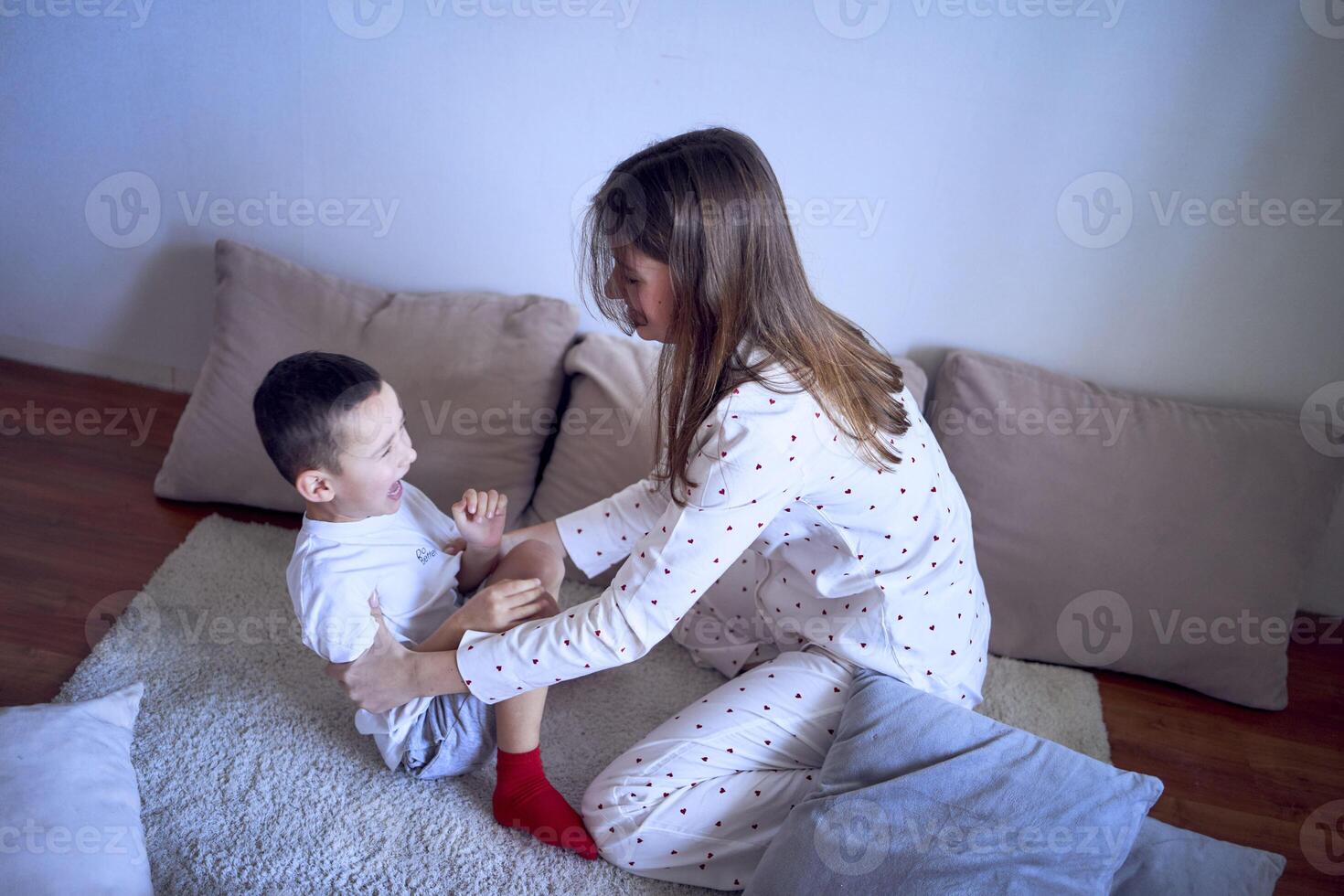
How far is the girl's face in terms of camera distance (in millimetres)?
1074

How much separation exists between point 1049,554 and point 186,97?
1.82m

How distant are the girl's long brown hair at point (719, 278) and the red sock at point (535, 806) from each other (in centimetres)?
46

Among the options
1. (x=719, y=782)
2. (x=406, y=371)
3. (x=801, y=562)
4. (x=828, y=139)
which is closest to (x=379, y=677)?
(x=719, y=782)

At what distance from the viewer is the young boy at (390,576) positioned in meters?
1.18

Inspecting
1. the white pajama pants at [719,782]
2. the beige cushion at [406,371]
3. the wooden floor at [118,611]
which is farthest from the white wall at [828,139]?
the white pajama pants at [719,782]

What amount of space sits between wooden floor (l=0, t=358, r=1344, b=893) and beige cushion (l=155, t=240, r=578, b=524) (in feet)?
0.39

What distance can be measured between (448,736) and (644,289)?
67cm

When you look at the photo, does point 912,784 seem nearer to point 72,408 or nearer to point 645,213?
point 645,213

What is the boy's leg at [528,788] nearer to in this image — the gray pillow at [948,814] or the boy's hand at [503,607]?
the boy's hand at [503,607]

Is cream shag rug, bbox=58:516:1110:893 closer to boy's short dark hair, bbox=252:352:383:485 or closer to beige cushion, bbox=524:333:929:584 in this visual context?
beige cushion, bbox=524:333:929:584

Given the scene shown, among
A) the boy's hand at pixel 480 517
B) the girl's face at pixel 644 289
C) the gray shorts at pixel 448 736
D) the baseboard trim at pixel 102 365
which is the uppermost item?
the girl's face at pixel 644 289

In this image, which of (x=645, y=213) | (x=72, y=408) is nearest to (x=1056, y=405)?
(x=645, y=213)

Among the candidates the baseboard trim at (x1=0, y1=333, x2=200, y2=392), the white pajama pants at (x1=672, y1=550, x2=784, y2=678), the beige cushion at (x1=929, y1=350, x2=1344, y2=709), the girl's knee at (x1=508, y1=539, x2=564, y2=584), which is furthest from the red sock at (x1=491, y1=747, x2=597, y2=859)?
the baseboard trim at (x1=0, y1=333, x2=200, y2=392)

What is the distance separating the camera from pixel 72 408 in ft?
6.44
